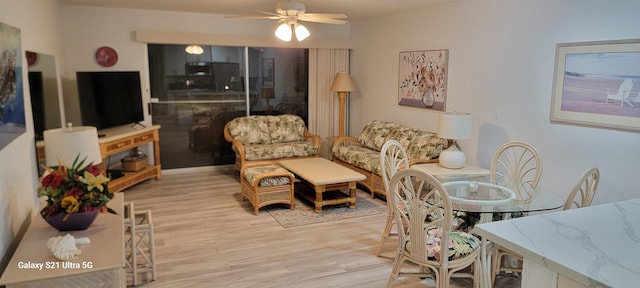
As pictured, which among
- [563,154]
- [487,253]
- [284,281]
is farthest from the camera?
[563,154]

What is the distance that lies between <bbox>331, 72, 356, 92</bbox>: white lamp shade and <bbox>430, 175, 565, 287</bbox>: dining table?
11.6 feet

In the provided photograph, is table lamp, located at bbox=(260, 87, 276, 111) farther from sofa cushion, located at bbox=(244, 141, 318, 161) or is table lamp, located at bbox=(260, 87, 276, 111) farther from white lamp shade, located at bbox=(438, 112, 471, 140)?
white lamp shade, located at bbox=(438, 112, 471, 140)

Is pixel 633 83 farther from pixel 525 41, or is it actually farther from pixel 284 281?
pixel 284 281

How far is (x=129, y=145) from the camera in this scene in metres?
5.42

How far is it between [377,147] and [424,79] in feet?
3.61

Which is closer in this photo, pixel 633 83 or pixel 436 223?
pixel 436 223

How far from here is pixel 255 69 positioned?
22.2ft

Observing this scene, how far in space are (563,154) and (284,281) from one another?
2.65 metres

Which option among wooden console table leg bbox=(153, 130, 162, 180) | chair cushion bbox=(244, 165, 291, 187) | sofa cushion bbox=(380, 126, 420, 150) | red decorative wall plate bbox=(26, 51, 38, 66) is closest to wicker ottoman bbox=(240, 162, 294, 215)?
chair cushion bbox=(244, 165, 291, 187)

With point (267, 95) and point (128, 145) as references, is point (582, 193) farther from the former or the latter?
point (267, 95)

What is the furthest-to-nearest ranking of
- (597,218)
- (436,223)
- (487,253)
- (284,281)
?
(284,281) → (487,253) → (436,223) → (597,218)

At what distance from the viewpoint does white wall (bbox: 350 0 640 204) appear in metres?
3.38

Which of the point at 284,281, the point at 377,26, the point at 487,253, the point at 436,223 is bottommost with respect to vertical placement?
the point at 284,281

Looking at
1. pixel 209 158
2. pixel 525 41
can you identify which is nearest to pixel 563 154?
pixel 525 41
